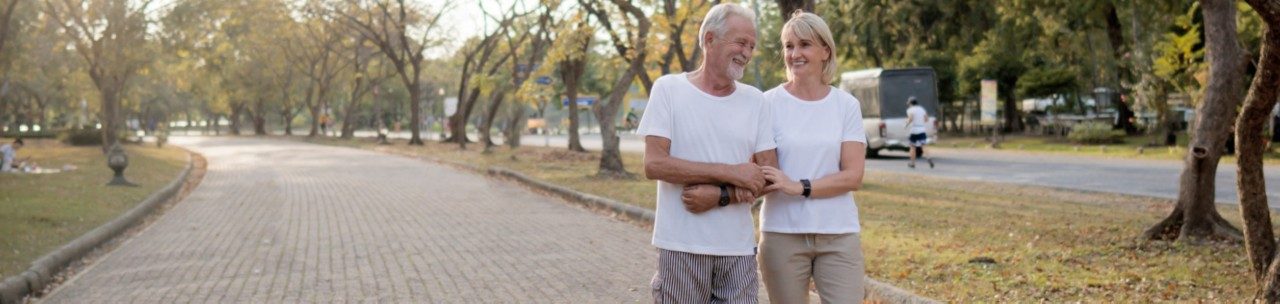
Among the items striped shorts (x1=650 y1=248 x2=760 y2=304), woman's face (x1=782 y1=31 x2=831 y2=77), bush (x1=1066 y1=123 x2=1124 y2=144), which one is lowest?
bush (x1=1066 y1=123 x2=1124 y2=144)

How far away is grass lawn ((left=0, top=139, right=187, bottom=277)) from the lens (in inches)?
404

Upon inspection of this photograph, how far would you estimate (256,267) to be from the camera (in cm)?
953

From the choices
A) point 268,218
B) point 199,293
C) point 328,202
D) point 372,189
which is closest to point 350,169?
point 372,189

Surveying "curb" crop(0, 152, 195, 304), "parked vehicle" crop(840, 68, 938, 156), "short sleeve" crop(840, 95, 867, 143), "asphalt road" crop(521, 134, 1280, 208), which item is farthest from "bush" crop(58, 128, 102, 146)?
"short sleeve" crop(840, 95, 867, 143)

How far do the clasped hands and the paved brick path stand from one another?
406cm

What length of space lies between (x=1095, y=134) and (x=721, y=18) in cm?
3208

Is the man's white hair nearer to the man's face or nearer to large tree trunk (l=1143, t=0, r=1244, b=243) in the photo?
the man's face

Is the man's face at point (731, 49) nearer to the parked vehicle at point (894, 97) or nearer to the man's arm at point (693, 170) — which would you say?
the man's arm at point (693, 170)

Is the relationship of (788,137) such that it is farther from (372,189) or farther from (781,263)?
(372,189)

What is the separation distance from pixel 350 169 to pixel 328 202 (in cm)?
1112

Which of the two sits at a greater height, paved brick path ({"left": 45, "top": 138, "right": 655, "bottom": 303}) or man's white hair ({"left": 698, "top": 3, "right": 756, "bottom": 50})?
man's white hair ({"left": 698, "top": 3, "right": 756, "bottom": 50})

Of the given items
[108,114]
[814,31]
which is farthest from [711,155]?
[108,114]

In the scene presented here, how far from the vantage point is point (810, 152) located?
3.90 metres

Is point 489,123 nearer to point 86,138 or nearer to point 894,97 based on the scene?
point 894,97
